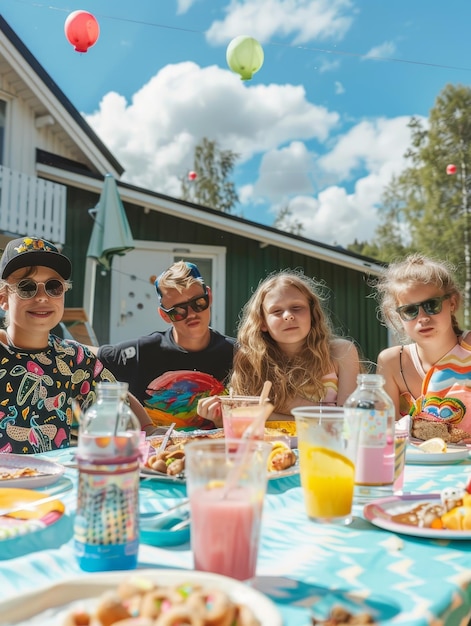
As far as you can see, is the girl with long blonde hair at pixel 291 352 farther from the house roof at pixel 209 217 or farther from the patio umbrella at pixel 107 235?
the house roof at pixel 209 217

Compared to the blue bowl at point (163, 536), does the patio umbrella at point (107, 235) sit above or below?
above

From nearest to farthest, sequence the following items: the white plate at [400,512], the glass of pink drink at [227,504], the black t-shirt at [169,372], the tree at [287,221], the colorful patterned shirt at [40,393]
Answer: the glass of pink drink at [227,504]
the white plate at [400,512]
the colorful patterned shirt at [40,393]
the black t-shirt at [169,372]
the tree at [287,221]

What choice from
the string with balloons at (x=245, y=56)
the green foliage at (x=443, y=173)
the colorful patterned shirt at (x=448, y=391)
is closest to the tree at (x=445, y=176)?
the green foliage at (x=443, y=173)

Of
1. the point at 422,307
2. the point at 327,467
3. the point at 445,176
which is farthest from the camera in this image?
the point at 445,176

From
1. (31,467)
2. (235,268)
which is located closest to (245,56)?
(235,268)

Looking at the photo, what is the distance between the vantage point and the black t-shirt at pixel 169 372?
294 cm

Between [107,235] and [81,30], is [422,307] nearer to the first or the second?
[81,30]

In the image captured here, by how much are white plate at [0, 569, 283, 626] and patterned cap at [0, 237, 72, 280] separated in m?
1.83

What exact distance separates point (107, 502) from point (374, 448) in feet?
1.98

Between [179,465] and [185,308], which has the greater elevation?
[185,308]

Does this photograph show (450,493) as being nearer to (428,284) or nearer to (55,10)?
(428,284)

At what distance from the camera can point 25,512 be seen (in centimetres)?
109

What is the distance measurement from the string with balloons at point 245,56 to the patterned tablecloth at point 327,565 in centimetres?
630

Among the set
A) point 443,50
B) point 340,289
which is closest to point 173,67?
point 443,50
